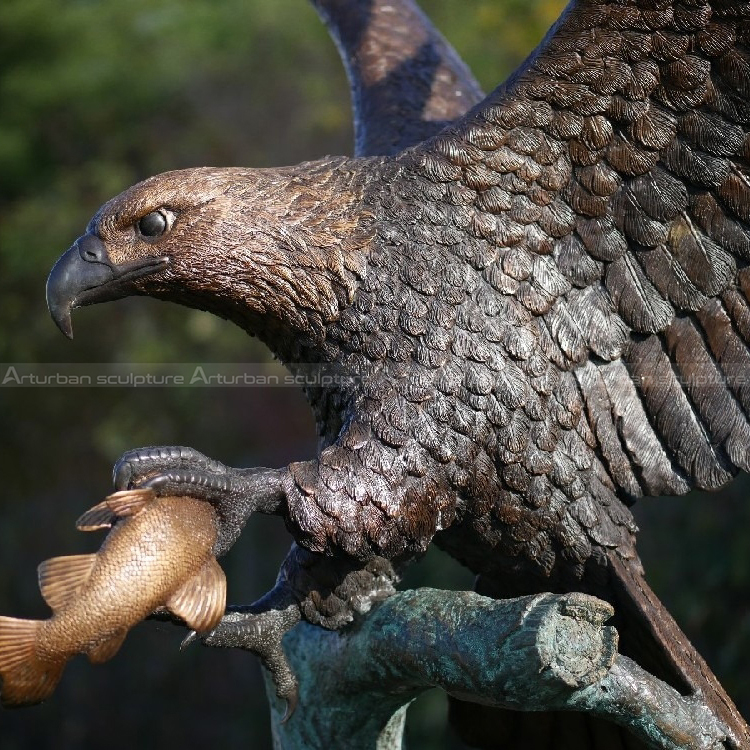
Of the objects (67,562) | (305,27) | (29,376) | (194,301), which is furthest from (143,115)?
(67,562)

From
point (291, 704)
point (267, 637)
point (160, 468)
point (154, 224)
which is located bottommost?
point (291, 704)

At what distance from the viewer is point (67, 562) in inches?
66.2

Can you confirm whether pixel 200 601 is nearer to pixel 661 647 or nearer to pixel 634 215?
pixel 661 647

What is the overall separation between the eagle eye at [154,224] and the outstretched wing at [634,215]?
46cm

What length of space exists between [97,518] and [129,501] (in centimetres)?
5

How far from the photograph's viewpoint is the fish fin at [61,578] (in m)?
1.66

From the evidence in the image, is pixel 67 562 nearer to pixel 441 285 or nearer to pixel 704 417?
pixel 441 285

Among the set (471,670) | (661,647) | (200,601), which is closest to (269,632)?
Result: (200,601)

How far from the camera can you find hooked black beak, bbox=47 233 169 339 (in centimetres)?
203

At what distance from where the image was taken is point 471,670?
177 centimetres

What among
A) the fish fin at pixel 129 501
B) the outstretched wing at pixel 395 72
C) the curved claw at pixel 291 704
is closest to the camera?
the fish fin at pixel 129 501

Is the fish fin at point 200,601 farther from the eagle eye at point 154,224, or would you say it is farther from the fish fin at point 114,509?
the eagle eye at point 154,224

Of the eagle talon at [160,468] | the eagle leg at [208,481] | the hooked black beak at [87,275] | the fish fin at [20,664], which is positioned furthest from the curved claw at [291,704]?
the hooked black beak at [87,275]

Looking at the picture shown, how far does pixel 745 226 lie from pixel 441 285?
1.72 feet
